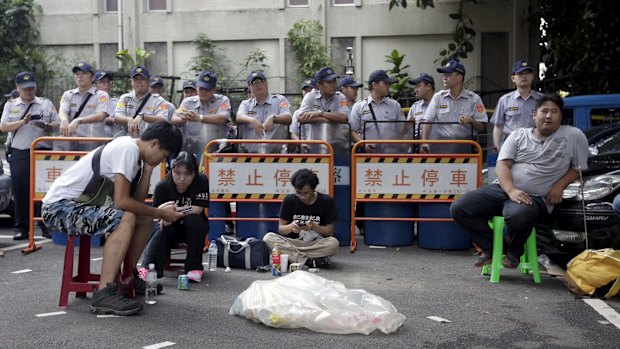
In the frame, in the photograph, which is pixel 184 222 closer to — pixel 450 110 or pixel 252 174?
pixel 252 174

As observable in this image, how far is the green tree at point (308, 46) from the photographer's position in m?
22.6

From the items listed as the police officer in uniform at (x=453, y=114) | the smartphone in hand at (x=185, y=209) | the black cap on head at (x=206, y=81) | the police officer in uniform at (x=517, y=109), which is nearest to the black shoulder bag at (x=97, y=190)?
the smartphone in hand at (x=185, y=209)

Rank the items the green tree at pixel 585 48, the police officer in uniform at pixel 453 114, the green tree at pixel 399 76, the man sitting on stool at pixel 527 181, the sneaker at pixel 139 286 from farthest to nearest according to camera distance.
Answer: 1. the green tree at pixel 399 76
2. the green tree at pixel 585 48
3. the police officer in uniform at pixel 453 114
4. the man sitting on stool at pixel 527 181
5. the sneaker at pixel 139 286

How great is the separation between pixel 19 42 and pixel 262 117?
15.4m

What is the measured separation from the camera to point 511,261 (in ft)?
26.1

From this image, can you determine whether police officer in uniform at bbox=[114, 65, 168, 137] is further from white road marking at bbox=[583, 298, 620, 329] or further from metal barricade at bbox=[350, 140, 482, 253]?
white road marking at bbox=[583, 298, 620, 329]

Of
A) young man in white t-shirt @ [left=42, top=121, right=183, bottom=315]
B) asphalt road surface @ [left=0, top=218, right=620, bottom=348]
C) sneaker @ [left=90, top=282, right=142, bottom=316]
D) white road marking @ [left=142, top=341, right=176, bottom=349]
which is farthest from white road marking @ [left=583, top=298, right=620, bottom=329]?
sneaker @ [left=90, top=282, right=142, bottom=316]

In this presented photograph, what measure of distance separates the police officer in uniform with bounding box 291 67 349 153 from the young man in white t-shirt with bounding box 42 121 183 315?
3853 millimetres

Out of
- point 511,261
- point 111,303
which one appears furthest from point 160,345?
point 511,261

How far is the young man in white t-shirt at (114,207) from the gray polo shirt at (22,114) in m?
4.24

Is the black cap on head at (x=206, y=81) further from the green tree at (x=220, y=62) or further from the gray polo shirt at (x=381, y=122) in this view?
the green tree at (x=220, y=62)

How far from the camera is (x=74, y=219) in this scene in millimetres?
6547

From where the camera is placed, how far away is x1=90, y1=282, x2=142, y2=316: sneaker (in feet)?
21.1

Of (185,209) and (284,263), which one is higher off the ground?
(185,209)
